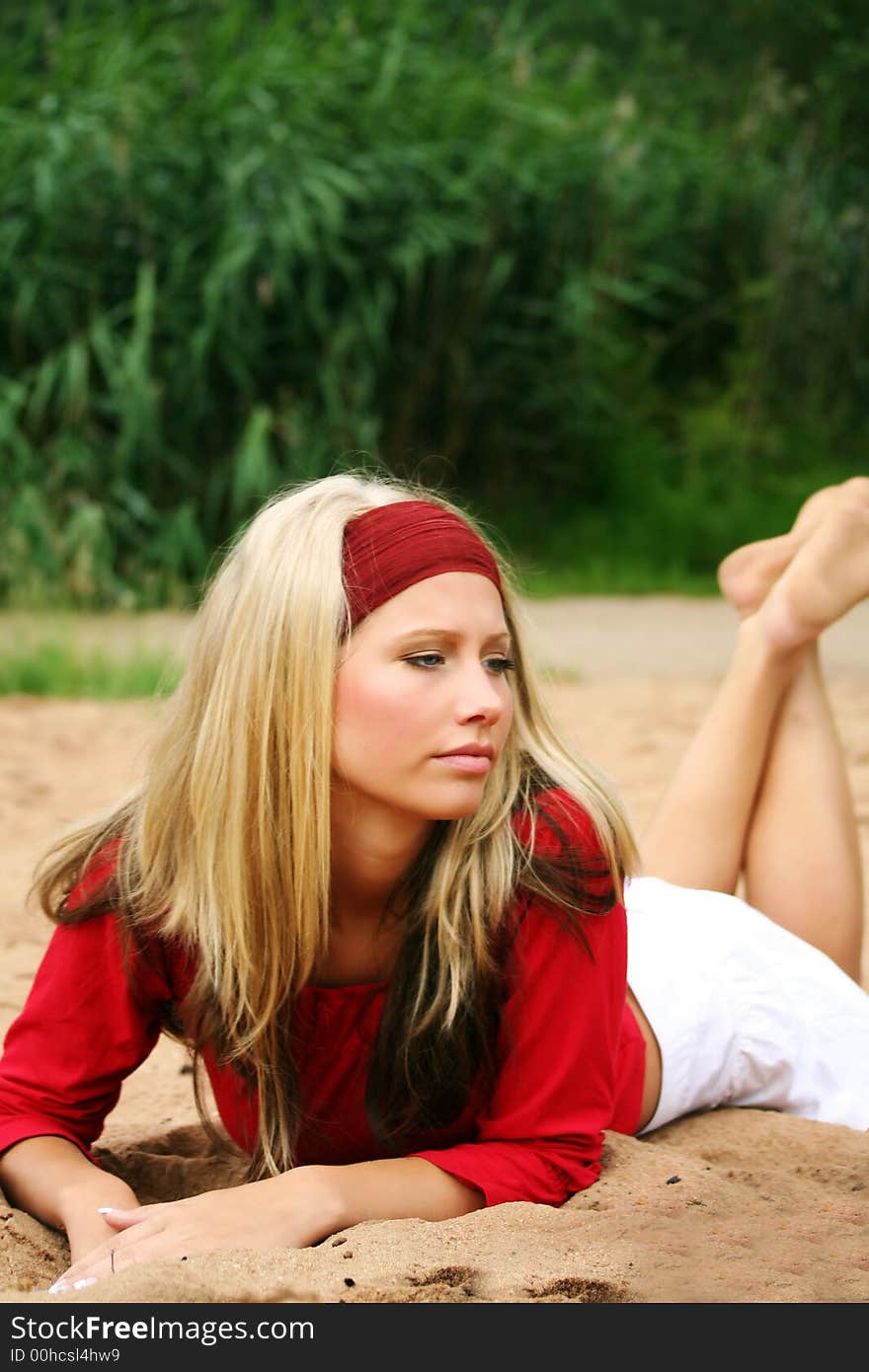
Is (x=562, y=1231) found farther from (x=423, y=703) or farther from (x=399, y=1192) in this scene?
(x=423, y=703)

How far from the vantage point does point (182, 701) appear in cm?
186

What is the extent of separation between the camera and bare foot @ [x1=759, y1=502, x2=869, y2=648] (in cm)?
268

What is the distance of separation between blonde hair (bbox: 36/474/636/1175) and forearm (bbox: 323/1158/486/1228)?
0.11 meters

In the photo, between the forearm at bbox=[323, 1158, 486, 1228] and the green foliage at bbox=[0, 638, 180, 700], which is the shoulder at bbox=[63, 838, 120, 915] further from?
the green foliage at bbox=[0, 638, 180, 700]

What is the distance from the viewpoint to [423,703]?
1669mm

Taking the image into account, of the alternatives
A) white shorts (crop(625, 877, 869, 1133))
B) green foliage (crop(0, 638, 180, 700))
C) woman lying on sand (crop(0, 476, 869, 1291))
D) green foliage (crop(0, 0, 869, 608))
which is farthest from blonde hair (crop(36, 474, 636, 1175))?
green foliage (crop(0, 0, 869, 608))

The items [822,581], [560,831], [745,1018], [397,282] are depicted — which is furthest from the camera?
[397,282]

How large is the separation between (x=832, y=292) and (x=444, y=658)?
332 inches

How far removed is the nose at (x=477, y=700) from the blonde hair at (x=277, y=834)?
138 millimetres

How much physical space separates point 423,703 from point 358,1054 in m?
0.43

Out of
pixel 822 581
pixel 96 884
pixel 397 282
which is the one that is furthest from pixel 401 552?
pixel 397 282

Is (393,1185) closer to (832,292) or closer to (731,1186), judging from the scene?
(731,1186)

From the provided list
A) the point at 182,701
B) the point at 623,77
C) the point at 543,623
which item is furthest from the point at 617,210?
the point at 182,701

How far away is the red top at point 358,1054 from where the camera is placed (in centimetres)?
178
